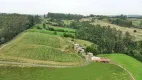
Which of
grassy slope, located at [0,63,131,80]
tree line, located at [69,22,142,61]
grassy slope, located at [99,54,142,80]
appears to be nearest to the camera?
grassy slope, located at [0,63,131,80]

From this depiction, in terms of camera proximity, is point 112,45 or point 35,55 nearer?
point 35,55

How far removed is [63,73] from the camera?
89.1m

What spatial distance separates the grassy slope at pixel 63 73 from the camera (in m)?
82.6

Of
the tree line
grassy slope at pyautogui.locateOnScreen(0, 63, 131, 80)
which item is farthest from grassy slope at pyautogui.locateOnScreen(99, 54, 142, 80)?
the tree line

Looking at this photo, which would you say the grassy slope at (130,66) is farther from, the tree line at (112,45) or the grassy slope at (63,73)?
the tree line at (112,45)

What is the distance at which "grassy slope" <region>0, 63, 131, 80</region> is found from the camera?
82.6 m

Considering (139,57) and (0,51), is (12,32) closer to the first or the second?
(0,51)

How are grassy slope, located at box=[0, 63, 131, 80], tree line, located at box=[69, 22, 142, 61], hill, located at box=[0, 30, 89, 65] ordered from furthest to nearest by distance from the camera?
tree line, located at box=[69, 22, 142, 61] → hill, located at box=[0, 30, 89, 65] → grassy slope, located at box=[0, 63, 131, 80]

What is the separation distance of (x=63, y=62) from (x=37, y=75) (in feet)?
76.6

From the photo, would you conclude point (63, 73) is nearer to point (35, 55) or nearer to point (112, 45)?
point (35, 55)

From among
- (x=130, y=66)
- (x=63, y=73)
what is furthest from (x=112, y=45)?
(x=63, y=73)

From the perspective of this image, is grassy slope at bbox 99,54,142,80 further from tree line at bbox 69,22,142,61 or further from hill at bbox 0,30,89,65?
hill at bbox 0,30,89,65

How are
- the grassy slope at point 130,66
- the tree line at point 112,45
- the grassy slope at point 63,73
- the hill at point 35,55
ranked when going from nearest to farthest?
the grassy slope at point 63,73, the grassy slope at point 130,66, the hill at point 35,55, the tree line at point 112,45

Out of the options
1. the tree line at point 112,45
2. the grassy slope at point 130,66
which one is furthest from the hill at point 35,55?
the tree line at point 112,45
